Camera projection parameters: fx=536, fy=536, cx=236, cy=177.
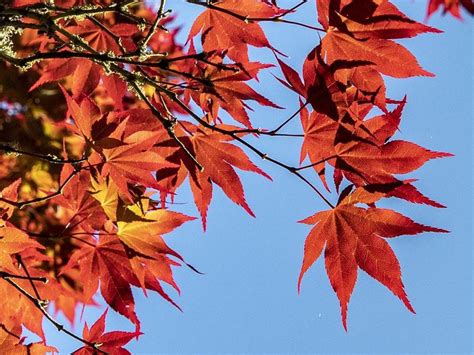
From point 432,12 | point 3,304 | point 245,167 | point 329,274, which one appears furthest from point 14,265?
point 432,12

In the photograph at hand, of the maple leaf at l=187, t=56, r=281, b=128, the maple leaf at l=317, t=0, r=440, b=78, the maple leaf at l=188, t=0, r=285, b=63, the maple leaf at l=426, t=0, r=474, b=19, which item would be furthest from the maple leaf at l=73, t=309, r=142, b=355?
the maple leaf at l=426, t=0, r=474, b=19

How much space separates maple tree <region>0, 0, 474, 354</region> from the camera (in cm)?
109

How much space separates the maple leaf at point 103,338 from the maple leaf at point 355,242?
47cm

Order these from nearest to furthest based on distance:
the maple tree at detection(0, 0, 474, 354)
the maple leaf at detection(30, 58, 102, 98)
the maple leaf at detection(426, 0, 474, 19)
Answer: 1. the maple tree at detection(0, 0, 474, 354)
2. the maple leaf at detection(30, 58, 102, 98)
3. the maple leaf at detection(426, 0, 474, 19)

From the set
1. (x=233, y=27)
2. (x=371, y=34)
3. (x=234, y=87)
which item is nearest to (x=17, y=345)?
(x=234, y=87)

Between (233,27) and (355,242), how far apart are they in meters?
0.55

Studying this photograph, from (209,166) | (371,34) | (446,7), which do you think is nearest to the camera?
(371,34)

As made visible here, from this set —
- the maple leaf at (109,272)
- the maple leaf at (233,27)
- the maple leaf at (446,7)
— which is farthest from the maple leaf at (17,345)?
the maple leaf at (446,7)

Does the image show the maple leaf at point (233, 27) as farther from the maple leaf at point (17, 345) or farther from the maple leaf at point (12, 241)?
the maple leaf at point (17, 345)

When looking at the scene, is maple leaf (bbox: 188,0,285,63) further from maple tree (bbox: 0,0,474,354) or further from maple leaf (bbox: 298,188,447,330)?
maple leaf (bbox: 298,188,447,330)

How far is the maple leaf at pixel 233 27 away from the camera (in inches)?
46.5

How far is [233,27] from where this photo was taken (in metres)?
1.22

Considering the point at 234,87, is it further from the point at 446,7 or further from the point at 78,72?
the point at 446,7

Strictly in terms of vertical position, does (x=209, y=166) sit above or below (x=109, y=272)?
above
